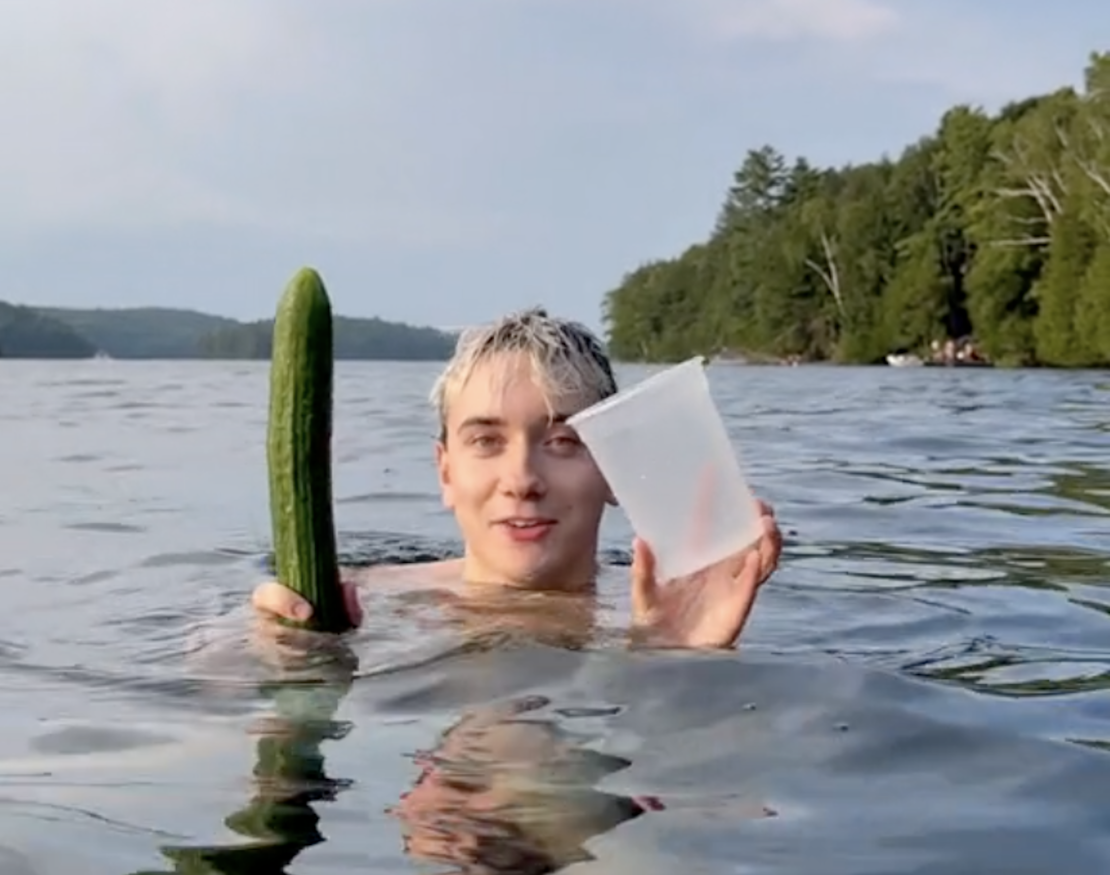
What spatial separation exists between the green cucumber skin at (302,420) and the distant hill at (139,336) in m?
69.9

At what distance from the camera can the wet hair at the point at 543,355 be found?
16.4 feet

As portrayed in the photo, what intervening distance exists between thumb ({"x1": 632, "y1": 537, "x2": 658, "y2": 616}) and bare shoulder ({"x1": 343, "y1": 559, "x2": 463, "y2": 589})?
→ 1321mm

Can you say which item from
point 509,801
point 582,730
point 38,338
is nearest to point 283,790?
point 509,801

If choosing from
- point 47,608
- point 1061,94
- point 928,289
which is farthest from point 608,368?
point 928,289

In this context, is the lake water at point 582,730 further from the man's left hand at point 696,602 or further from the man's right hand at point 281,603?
the man's right hand at point 281,603

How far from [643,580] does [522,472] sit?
2.67 feet

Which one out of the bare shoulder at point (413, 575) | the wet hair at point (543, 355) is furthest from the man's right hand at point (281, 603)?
the bare shoulder at point (413, 575)

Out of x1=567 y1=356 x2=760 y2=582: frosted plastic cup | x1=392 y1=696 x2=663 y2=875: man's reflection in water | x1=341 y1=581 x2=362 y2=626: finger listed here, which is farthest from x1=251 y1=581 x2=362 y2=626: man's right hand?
x1=567 y1=356 x2=760 y2=582: frosted plastic cup

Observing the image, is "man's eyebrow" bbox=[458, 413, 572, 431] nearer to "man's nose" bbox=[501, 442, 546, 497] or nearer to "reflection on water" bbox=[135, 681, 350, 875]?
"man's nose" bbox=[501, 442, 546, 497]

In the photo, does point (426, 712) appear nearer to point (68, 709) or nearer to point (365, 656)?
point (365, 656)

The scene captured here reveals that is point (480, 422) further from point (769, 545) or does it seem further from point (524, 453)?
point (769, 545)

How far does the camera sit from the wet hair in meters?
5.00

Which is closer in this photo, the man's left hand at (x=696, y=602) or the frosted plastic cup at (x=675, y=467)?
the frosted plastic cup at (x=675, y=467)

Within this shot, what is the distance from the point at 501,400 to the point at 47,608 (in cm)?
229
